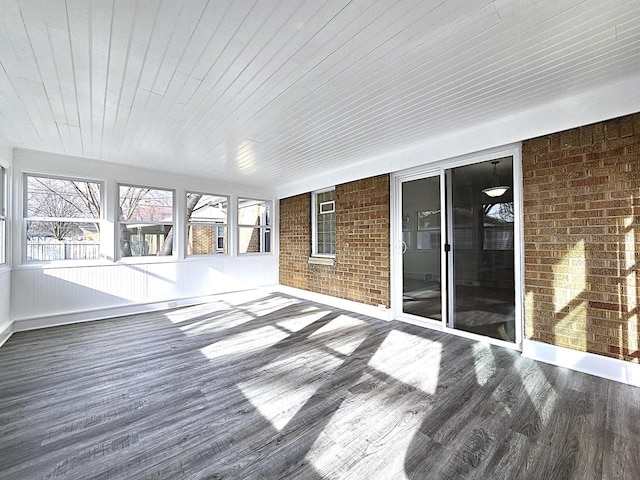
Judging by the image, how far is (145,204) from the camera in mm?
5133

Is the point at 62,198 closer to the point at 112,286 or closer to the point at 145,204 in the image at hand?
the point at 145,204

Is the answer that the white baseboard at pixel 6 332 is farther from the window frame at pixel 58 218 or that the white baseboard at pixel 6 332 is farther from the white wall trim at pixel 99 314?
the window frame at pixel 58 218

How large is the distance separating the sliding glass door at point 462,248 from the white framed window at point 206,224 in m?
3.84

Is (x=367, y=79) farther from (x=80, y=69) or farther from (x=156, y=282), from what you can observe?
(x=156, y=282)

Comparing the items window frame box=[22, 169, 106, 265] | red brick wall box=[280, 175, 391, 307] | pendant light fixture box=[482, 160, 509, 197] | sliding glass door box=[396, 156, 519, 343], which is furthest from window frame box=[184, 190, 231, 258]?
pendant light fixture box=[482, 160, 509, 197]

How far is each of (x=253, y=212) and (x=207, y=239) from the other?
4.37ft

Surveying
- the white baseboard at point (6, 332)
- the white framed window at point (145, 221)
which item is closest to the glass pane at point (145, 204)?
the white framed window at point (145, 221)

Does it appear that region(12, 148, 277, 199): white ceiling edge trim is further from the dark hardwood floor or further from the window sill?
the dark hardwood floor

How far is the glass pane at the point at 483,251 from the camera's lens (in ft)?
10.7

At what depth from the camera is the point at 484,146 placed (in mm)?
3141

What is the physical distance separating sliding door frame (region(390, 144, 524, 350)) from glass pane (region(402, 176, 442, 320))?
3.1 inches

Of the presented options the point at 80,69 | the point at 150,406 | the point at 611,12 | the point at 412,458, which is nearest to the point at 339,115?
the point at 611,12

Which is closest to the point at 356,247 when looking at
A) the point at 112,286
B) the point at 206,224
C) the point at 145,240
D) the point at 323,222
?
the point at 323,222

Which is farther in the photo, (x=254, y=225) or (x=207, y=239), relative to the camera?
(x=254, y=225)
